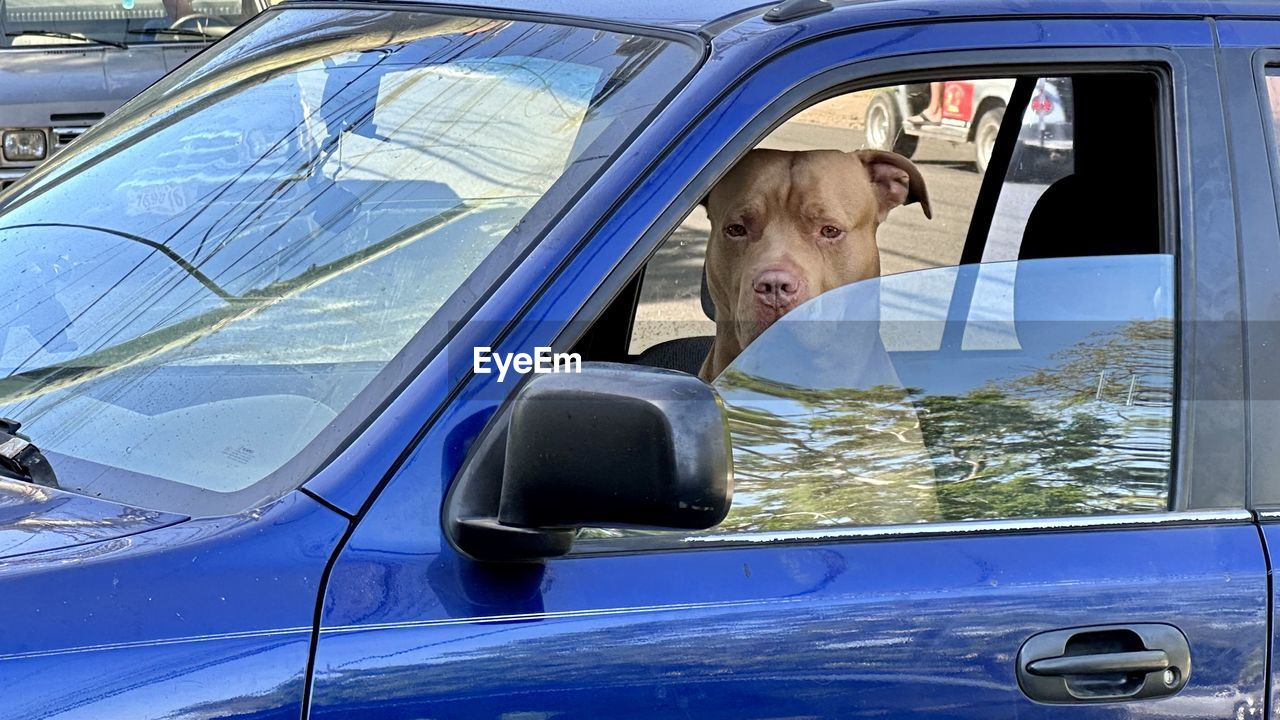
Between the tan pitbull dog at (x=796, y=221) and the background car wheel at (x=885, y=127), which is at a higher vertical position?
the background car wheel at (x=885, y=127)

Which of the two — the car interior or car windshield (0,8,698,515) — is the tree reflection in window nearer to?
the car interior

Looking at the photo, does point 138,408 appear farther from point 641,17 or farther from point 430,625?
point 641,17

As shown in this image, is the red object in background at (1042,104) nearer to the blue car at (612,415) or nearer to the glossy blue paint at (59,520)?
the blue car at (612,415)

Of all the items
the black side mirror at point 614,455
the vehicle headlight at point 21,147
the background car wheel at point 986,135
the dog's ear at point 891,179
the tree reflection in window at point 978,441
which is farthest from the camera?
the vehicle headlight at point 21,147

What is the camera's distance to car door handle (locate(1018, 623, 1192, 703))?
1.63 meters

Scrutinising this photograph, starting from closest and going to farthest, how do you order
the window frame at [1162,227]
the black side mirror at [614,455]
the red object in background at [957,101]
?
the black side mirror at [614,455]
the window frame at [1162,227]
the red object in background at [957,101]

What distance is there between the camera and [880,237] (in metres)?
3.09

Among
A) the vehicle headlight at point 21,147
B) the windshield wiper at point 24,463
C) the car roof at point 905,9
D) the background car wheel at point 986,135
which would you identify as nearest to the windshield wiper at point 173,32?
the vehicle headlight at point 21,147

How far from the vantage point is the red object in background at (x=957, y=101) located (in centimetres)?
221

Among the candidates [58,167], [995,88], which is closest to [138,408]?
[58,167]

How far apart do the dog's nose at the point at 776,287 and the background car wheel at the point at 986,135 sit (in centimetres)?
70

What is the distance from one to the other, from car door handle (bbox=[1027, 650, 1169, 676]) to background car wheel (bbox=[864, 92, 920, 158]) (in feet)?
3.42

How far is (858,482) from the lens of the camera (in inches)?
71.5

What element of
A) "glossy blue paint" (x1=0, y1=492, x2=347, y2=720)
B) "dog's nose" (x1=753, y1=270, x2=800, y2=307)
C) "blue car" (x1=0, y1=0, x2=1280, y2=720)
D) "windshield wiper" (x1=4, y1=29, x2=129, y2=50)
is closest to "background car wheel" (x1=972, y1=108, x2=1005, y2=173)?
"dog's nose" (x1=753, y1=270, x2=800, y2=307)
